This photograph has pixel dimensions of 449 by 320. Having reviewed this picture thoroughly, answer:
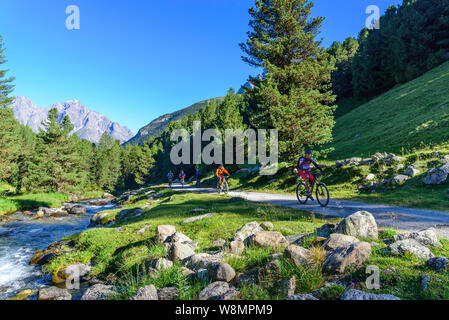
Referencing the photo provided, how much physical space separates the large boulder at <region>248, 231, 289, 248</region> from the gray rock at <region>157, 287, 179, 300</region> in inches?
108

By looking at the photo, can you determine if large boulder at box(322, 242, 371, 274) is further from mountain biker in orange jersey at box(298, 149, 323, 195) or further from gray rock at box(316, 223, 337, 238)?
mountain biker in orange jersey at box(298, 149, 323, 195)

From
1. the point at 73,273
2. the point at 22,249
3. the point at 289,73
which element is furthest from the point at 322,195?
the point at 22,249

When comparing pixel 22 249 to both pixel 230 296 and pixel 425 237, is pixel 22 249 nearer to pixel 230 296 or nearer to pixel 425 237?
pixel 230 296

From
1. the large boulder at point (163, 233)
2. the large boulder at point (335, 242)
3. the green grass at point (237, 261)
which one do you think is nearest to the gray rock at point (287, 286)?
the green grass at point (237, 261)

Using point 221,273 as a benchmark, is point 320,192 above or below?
above

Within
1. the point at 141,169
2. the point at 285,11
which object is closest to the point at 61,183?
the point at 141,169

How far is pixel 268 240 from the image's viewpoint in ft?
21.5

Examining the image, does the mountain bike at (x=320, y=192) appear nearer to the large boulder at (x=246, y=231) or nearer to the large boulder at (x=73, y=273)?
the large boulder at (x=246, y=231)

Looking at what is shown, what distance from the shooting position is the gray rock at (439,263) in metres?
4.01

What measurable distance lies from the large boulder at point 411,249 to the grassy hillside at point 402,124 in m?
16.8

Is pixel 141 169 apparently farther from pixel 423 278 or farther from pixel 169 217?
pixel 423 278

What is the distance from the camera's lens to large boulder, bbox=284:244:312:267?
4.62 metres

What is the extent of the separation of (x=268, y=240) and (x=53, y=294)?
7.51 m
